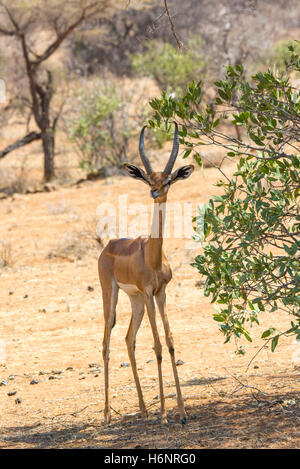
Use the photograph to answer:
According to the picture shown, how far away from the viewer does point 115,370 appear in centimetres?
665

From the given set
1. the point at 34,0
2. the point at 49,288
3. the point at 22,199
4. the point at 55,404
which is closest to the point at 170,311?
the point at 49,288

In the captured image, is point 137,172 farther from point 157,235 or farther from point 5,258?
point 5,258

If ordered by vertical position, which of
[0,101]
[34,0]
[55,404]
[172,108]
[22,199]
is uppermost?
[34,0]

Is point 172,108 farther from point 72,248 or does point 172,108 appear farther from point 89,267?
point 72,248

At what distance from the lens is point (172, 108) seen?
4.77 metres

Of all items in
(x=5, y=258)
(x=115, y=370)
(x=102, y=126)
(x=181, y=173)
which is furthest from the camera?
(x=102, y=126)

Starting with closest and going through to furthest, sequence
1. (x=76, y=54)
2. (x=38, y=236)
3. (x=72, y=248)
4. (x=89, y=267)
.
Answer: (x=89, y=267)
(x=72, y=248)
(x=38, y=236)
(x=76, y=54)

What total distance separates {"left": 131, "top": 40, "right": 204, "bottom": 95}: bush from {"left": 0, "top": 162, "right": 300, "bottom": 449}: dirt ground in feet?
42.5

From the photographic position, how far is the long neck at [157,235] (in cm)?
494

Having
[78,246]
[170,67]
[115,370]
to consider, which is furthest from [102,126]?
[115,370]

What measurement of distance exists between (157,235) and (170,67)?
20.2m

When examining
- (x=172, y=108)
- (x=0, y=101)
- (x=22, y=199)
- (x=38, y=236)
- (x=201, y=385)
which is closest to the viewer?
(x=172, y=108)

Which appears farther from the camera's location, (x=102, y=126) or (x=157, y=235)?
(x=102, y=126)

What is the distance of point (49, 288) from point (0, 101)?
1401cm
